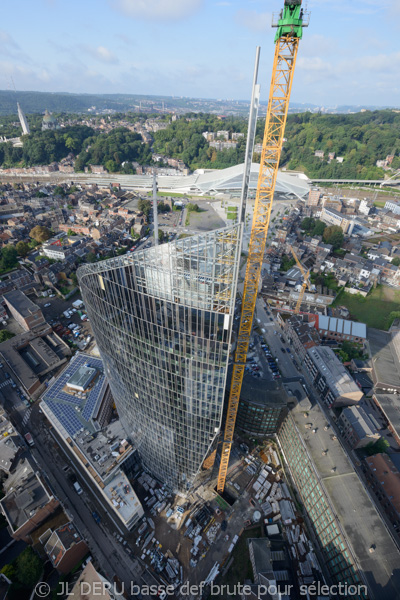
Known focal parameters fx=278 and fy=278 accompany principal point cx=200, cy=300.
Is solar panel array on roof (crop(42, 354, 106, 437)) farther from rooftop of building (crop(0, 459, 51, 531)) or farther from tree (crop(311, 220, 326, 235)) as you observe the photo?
tree (crop(311, 220, 326, 235))

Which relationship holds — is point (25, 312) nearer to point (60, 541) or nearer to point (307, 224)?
point (60, 541)

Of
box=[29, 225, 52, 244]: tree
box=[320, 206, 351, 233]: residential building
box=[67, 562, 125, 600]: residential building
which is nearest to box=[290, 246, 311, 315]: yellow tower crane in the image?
box=[320, 206, 351, 233]: residential building

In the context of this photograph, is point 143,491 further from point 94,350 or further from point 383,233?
point 383,233

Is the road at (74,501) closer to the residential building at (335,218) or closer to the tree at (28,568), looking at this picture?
the tree at (28,568)

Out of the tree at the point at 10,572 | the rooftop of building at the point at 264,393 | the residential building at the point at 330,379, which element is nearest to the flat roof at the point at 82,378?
the tree at the point at 10,572

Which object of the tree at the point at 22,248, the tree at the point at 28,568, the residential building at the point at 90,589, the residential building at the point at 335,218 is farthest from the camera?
the residential building at the point at 335,218

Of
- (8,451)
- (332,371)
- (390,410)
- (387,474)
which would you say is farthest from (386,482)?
(8,451)

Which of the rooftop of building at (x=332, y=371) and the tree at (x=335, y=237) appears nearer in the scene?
the rooftop of building at (x=332, y=371)
